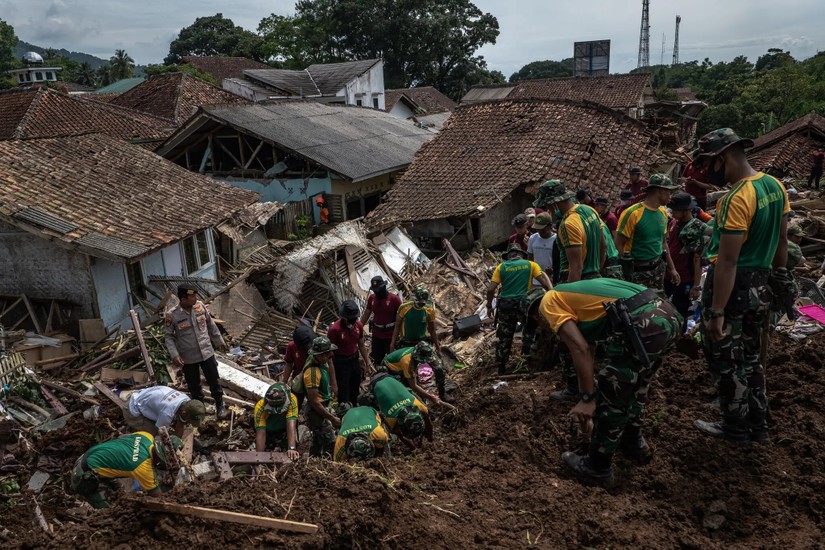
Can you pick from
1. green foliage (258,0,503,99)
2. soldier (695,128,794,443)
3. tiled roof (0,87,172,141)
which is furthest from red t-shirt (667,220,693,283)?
green foliage (258,0,503,99)

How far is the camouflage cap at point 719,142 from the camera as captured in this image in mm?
4207

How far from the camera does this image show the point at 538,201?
20.0 ft

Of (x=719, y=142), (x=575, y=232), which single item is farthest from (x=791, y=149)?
(x=719, y=142)

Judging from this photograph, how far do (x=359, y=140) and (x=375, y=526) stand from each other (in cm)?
1921

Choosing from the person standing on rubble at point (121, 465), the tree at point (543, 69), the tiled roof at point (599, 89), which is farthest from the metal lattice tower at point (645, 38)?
the person standing on rubble at point (121, 465)

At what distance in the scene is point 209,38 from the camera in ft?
232

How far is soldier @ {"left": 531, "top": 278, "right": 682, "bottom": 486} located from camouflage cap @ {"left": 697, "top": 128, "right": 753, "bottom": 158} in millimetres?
1145

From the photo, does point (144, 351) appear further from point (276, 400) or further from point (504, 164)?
point (504, 164)

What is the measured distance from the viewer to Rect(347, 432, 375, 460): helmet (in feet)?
16.2

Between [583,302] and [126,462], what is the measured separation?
4.00m

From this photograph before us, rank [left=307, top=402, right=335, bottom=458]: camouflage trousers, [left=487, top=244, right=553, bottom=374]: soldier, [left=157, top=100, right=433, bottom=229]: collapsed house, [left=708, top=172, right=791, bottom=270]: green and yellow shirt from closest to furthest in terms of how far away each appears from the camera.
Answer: [left=708, top=172, right=791, bottom=270]: green and yellow shirt, [left=307, top=402, right=335, bottom=458]: camouflage trousers, [left=487, top=244, right=553, bottom=374]: soldier, [left=157, top=100, right=433, bottom=229]: collapsed house

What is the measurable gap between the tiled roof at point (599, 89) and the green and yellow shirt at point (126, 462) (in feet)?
111

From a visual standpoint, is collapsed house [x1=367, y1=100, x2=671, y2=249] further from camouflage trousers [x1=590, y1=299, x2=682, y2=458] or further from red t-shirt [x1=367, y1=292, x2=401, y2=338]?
camouflage trousers [x1=590, y1=299, x2=682, y2=458]

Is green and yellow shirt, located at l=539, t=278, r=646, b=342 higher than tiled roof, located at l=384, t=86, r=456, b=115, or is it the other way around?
tiled roof, located at l=384, t=86, r=456, b=115
